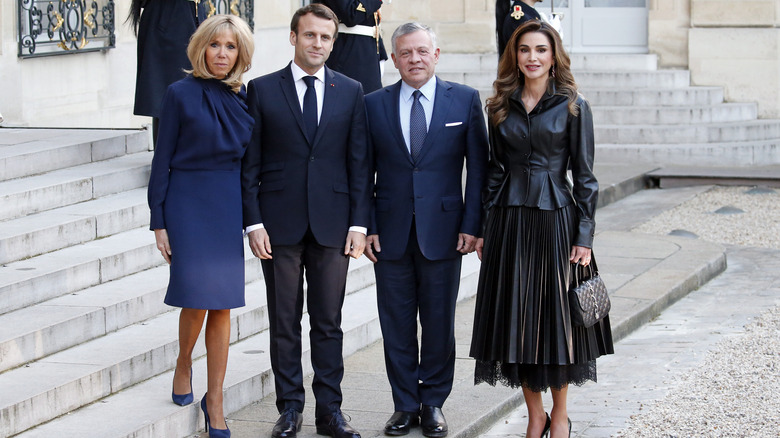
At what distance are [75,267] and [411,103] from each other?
2.13 metres

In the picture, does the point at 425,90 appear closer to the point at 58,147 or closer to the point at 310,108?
the point at 310,108

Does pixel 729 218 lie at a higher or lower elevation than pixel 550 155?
lower

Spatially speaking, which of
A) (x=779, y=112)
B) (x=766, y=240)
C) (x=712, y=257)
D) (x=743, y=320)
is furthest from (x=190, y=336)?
(x=779, y=112)

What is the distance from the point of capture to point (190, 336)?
5.23m

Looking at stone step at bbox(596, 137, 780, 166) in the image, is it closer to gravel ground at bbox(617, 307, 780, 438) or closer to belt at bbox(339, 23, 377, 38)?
belt at bbox(339, 23, 377, 38)

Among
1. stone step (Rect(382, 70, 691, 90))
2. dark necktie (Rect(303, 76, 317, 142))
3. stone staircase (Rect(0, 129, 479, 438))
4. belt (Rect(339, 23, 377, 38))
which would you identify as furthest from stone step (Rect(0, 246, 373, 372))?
stone step (Rect(382, 70, 691, 90))

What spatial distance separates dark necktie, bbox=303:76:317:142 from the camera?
5223 mm

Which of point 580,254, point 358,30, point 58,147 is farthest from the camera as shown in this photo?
point 358,30

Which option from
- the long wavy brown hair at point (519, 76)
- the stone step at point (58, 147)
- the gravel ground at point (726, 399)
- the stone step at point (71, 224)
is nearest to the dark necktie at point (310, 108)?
the long wavy brown hair at point (519, 76)

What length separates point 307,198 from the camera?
5207mm

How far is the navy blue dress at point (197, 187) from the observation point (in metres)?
5.04

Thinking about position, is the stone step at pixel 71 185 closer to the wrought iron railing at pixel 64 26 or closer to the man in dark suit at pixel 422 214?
the wrought iron railing at pixel 64 26

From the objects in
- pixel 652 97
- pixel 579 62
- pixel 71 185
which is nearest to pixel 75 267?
pixel 71 185

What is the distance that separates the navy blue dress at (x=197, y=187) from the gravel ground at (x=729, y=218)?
6.80 metres
